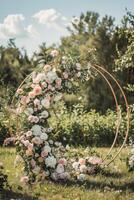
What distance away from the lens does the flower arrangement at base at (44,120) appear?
9273 millimetres

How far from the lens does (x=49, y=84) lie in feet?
32.0

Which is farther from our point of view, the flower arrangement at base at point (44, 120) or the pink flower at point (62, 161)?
the pink flower at point (62, 161)

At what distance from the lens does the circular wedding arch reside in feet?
30.4

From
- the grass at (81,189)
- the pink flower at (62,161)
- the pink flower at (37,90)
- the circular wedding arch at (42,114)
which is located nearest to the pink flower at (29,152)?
the circular wedding arch at (42,114)

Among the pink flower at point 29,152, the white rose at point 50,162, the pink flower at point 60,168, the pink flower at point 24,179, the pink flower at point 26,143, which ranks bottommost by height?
the pink flower at point 24,179

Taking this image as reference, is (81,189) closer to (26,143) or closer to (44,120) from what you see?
(26,143)

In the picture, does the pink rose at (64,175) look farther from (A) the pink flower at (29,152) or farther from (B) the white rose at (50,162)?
(A) the pink flower at (29,152)

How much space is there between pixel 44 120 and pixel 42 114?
0.17 m

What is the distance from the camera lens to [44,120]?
964cm

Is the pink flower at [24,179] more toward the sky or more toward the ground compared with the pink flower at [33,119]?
more toward the ground

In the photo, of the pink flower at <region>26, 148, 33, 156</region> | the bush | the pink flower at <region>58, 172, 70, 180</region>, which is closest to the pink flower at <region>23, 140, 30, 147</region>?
the pink flower at <region>26, 148, 33, 156</region>

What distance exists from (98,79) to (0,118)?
686 cm

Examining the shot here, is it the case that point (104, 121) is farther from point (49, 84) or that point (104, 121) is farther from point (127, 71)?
point (49, 84)

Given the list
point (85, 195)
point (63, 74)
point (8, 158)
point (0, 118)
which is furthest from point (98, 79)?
point (85, 195)
